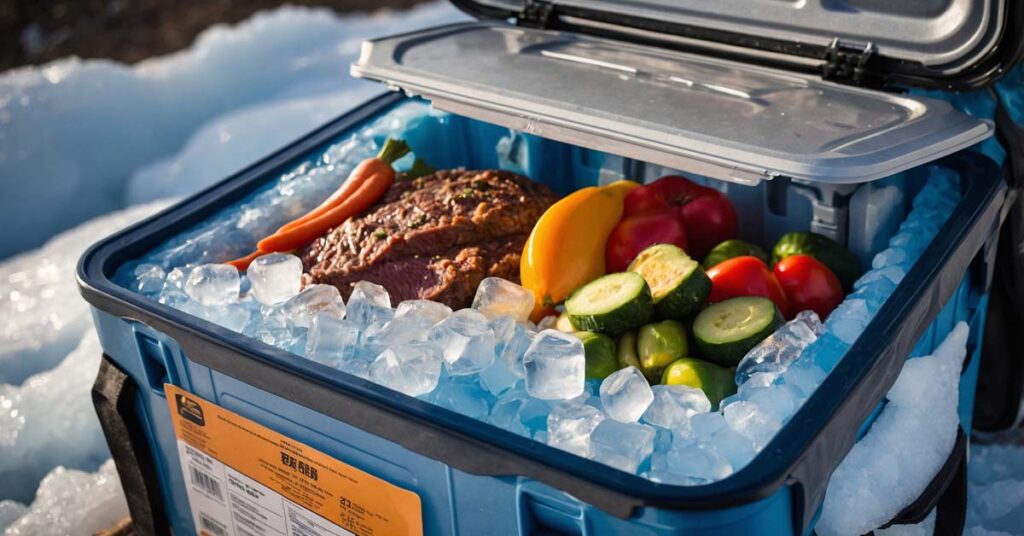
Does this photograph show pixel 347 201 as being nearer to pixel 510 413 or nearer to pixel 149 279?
pixel 149 279

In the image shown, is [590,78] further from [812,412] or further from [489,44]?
[812,412]

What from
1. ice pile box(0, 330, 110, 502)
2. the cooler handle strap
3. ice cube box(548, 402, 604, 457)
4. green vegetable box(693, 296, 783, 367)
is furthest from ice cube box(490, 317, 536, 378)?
ice pile box(0, 330, 110, 502)

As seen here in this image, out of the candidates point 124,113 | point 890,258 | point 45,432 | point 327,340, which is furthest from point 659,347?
point 124,113

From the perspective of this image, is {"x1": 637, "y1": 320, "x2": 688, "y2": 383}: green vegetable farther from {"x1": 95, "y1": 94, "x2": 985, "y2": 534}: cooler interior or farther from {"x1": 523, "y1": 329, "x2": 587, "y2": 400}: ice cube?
{"x1": 95, "y1": 94, "x2": 985, "y2": 534}: cooler interior

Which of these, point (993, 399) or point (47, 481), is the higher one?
point (993, 399)

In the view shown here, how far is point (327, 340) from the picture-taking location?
4.73 feet

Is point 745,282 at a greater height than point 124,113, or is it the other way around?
point 745,282

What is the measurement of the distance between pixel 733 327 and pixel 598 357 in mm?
207

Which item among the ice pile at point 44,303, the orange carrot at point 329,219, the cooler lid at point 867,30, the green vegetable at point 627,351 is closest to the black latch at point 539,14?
the cooler lid at point 867,30

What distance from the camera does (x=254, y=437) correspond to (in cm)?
151

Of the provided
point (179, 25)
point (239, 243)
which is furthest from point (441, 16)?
point (239, 243)

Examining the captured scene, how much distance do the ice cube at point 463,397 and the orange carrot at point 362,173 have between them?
0.62m

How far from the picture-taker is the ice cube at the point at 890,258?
152 cm

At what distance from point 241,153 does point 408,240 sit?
73.3 inches
